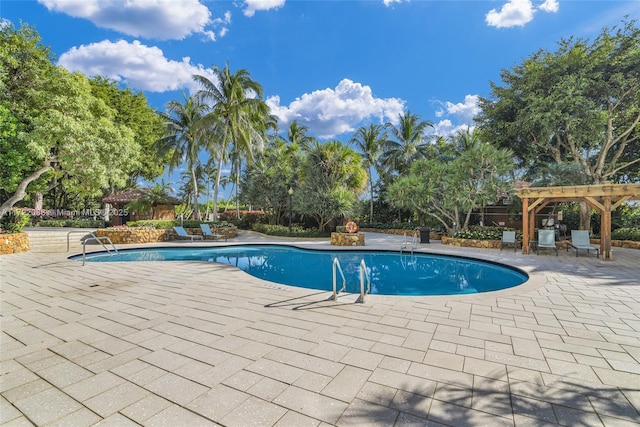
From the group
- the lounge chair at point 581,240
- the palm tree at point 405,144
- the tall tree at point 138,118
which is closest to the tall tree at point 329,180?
the palm tree at point 405,144

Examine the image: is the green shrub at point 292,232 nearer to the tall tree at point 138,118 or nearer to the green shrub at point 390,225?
the green shrub at point 390,225

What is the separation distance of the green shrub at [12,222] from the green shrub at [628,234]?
23248mm

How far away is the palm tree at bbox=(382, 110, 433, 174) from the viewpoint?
2209 centimetres

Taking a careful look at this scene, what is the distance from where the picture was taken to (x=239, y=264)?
1032cm

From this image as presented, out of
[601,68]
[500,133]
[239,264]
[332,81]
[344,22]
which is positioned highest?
[332,81]

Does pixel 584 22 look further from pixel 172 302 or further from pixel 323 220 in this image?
pixel 172 302

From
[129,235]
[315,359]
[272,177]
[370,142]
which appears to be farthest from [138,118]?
[315,359]

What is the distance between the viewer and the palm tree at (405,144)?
2209cm

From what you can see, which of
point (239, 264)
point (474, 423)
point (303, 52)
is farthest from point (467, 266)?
point (303, 52)

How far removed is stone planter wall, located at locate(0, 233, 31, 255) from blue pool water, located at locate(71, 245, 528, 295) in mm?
2007

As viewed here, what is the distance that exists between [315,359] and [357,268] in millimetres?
6792

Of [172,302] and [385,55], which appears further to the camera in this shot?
[385,55]

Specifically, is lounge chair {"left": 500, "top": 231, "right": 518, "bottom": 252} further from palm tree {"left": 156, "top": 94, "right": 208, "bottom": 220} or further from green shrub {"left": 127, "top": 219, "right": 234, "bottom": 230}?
palm tree {"left": 156, "top": 94, "right": 208, "bottom": 220}

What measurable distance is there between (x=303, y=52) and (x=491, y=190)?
1142 centimetres
